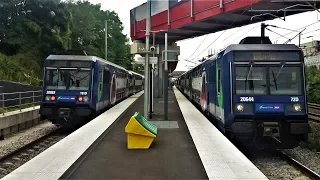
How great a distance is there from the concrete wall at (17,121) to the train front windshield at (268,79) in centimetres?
879

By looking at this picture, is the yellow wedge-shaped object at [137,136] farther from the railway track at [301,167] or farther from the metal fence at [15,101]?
the metal fence at [15,101]

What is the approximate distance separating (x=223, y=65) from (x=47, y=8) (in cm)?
2605

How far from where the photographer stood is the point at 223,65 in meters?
10.9

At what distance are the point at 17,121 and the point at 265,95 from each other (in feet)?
33.0

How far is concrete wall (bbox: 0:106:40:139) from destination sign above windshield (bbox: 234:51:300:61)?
8.88m

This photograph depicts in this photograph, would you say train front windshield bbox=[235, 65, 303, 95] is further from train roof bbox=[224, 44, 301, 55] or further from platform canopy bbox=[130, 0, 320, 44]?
platform canopy bbox=[130, 0, 320, 44]

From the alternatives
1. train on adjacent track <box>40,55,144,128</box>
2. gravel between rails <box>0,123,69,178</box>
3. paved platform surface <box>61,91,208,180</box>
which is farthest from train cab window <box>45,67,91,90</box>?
paved platform surface <box>61,91,208,180</box>

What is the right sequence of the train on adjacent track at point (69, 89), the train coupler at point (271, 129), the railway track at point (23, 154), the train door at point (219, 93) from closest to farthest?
1. the railway track at point (23, 154)
2. the train coupler at point (271, 129)
3. the train door at point (219, 93)
4. the train on adjacent track at point (69, 89)

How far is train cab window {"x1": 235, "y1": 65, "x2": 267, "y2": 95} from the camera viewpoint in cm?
1038

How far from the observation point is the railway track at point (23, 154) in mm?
9623

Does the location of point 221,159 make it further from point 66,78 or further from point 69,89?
point 66,78

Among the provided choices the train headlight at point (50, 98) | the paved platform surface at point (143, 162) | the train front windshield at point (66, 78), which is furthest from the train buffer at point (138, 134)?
Answer: the train headlight at point (50, 98)

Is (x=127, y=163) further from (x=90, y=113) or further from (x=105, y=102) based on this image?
(x=105, y=102)

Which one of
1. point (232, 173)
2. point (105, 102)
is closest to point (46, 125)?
point (105, 102)
